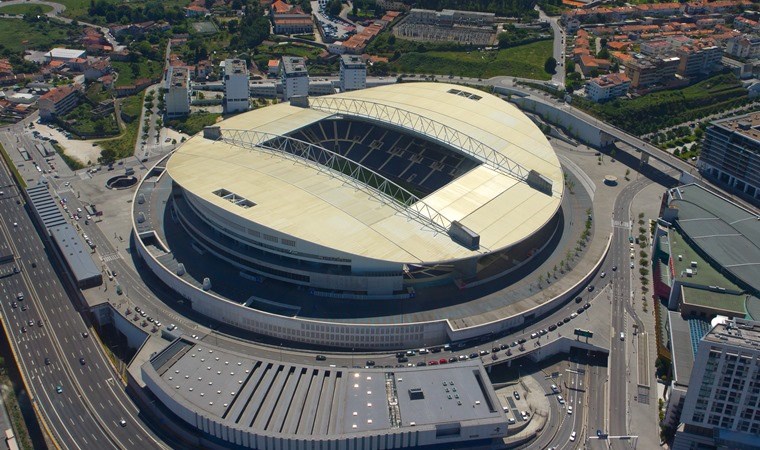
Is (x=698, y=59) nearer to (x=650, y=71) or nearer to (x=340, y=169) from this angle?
(x=650, y=71)

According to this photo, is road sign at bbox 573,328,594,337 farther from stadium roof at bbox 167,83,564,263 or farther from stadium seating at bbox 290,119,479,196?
stadium seating at bbox 290,119,479,196

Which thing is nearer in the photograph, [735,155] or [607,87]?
[735,155]

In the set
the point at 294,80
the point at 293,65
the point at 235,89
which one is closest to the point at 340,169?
the point at 294,80

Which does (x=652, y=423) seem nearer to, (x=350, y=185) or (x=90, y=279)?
(x=350, y=185)

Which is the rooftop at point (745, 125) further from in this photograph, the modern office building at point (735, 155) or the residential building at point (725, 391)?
the residential building at point (725, 391)

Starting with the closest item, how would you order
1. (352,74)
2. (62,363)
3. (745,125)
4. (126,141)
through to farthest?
(62,363) → (745,125) → (126,141) → (352,74)

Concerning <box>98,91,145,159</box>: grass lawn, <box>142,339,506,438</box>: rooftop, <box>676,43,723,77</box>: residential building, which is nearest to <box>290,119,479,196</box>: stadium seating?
<box>98,91,145,159</box>: grass lawn

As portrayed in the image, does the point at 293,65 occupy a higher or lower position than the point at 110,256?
higher
